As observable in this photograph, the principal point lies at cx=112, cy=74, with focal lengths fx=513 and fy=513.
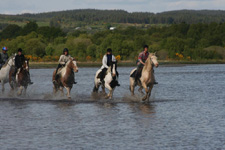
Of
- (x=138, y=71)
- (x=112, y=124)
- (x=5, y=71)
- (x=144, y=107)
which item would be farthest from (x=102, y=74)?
(x=112, y=124)

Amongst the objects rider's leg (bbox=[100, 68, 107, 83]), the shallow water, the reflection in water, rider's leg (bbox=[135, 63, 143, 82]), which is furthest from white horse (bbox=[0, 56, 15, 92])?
the reflection in water

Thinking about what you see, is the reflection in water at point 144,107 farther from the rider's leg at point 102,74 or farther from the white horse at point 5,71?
the white horse at point 5,71

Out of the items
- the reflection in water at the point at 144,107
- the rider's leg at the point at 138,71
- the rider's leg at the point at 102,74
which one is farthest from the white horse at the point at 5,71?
Answer: the reflection in water at the point at 144,107

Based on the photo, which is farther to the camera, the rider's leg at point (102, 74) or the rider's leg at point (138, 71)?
the rider's leg at point (102, 74)

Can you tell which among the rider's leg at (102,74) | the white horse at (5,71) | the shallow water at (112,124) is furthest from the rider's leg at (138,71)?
the white horse at (5,71)

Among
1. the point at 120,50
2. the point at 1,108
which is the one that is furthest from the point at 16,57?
the point at 120,50

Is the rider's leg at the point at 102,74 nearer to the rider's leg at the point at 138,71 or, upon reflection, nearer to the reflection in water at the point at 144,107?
the rider's leg at the point at 138,71

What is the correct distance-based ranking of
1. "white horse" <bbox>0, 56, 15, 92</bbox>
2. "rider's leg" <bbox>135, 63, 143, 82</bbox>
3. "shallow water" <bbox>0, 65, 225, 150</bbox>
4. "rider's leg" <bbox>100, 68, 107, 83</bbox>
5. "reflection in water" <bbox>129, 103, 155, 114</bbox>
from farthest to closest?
"white horse" <bbox>0, 56, 15, 92</bbox> → "rider's leg" <bbox>100, 68, 107, 83</bbox> → "rider's leg" <bbox>135, 63, 143, 82</bbox> → "reflection in water" <bbox>129, 103, 155, 114</bbox> → "shallow water" <bbox>0, 65, 225, 150</bbox>

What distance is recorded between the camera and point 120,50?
109 m

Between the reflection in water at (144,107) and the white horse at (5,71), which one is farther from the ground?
the white horse at (5,71)

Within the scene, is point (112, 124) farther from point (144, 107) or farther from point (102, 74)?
point (102, 74)

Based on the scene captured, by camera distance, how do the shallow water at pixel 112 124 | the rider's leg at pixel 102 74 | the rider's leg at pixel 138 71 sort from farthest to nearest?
the rider's leg at pixel 102 74 < the rider's leg at pixel 138 71 < the shallow water at pixel 112 124

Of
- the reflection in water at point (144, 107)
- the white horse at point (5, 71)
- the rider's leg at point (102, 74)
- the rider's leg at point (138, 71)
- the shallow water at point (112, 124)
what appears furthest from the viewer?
the white horse at point (5, 71)

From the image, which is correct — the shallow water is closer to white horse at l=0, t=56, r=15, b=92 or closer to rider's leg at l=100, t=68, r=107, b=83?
rider's leg at l=100, t=68, r=107, b=83
